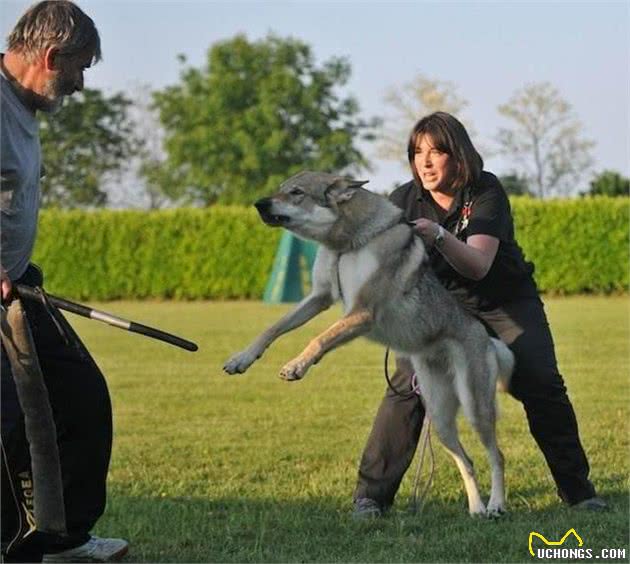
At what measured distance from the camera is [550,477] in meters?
6.78

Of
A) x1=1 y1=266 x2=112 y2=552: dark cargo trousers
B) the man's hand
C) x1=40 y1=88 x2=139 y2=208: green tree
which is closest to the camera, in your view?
the man's hand

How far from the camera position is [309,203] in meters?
5.51

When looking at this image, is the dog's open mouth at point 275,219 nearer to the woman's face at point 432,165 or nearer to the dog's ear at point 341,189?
the dog's ear at point 341,189

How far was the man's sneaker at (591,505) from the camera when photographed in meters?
5.89

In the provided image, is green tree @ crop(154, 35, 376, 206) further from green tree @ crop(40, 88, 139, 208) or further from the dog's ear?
the dog's ear

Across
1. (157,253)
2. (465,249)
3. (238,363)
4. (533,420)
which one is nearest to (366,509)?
(533,420)

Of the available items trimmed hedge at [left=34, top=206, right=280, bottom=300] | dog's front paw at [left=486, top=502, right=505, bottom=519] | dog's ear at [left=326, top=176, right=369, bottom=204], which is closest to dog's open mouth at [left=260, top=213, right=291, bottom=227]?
dog's ear at [left=326, top=176, right=369, bottom=204]

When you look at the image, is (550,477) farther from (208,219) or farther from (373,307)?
(208,219)

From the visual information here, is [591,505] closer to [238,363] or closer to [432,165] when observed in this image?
[432,165]

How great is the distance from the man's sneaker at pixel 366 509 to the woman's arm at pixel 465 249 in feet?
4.26

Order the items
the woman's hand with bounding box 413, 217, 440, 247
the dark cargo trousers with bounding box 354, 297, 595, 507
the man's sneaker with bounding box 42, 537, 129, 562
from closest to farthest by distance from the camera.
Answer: the man's sneaker with bounding box 42, 537, 129, 562 < the woman's hand with bounding box 413, 217, 440, 247 < the dark cargo trousers with bounding box 354, 297, 595, 507

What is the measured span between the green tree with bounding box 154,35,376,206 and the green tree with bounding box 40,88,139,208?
2730mm

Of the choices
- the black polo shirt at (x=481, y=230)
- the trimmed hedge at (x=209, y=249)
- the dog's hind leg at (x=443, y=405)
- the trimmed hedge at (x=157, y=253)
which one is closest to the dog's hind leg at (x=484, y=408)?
the dog's hind leg at (x=443, y=405)

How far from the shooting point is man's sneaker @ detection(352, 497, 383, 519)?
5.83 metres
